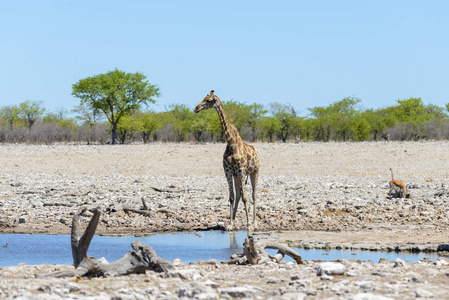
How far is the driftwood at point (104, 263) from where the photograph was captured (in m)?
8.85

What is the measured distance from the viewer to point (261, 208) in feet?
60.6

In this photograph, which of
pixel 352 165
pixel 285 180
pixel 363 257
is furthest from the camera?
pixel 352 165

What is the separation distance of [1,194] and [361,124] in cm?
5091

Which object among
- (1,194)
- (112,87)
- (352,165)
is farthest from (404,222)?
(112,87)

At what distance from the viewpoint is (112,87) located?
192 ft

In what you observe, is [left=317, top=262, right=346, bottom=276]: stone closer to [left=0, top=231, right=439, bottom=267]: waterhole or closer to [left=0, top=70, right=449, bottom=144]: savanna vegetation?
[left=0, top=231, right=439, bottom=267]: waterhole

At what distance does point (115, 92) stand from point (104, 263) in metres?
50.3

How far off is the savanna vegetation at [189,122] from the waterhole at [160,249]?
1658 inches

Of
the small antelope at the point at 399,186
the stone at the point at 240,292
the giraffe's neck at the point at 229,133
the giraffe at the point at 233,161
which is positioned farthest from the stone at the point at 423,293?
the small antelope at the point at 399,186

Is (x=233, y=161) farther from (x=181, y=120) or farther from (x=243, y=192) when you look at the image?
(x=181, y=120)

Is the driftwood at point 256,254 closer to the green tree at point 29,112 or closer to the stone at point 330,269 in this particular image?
the stone at point 330,269

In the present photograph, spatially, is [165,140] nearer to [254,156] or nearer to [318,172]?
[318,172]

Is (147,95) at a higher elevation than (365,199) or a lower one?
higher

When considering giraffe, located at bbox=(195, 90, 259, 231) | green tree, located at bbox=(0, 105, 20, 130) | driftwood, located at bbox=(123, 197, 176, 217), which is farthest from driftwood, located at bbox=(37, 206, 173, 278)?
green tree, located at bbox=(0, 105, 20, 130)
